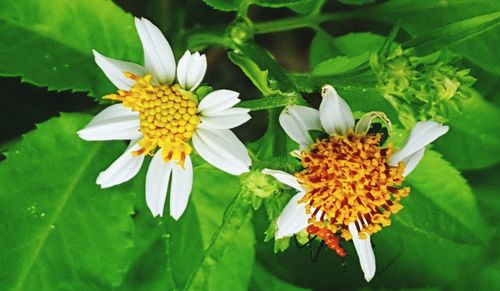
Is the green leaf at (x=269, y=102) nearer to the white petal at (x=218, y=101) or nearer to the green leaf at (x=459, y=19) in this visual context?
the white petal at (x=218, y=101)

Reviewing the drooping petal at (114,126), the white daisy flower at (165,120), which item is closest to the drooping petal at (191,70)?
the white daisy flower at (165,120)

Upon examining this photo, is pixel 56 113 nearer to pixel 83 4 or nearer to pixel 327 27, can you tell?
pixel 83 4

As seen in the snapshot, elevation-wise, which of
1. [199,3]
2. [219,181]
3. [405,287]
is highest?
[199,3]

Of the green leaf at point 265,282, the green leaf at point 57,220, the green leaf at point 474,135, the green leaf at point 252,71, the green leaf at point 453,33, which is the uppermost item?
the green leaf at point 453,33

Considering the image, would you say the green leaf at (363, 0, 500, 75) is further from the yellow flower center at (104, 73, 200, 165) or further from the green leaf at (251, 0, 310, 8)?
the yellow flower center at (104, 73, 200, 165)

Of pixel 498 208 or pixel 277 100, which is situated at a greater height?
pixel 277 100

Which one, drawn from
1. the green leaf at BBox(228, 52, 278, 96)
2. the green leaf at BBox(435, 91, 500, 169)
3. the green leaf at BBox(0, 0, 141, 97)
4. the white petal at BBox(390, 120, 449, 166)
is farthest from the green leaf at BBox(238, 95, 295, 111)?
the green leaf at BBox(435, 91, 500, 169)

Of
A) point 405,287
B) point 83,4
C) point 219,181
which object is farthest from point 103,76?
point 405,287
